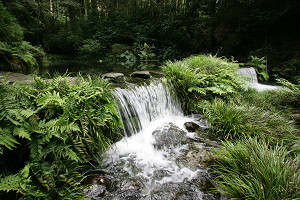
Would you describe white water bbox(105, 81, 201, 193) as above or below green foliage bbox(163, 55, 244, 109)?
below

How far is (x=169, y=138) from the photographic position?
3963 mm

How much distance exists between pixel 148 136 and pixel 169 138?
25.2 inches

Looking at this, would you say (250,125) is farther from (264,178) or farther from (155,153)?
(155,153)

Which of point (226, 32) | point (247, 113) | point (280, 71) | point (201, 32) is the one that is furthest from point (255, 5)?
point (247, 113)

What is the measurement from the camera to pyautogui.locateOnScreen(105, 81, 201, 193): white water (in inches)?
117

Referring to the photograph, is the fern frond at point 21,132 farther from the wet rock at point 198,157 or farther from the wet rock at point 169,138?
the wet rock at point 198,157

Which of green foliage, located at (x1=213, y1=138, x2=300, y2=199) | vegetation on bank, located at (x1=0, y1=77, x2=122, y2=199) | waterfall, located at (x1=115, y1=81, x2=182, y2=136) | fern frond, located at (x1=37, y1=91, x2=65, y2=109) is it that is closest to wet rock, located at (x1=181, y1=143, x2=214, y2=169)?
green foliage, located at (x1=213, y1=138, x2=300, y2=199)

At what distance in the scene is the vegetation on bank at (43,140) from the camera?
1790 mm

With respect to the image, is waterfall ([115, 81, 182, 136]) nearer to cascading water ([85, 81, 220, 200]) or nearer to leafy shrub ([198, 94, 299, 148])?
cascading water ([85, 81, 220, 200])

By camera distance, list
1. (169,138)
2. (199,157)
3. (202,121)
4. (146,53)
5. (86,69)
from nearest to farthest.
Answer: (199,157) → (169,138) → (202,121) → (86,69) → (146,53)

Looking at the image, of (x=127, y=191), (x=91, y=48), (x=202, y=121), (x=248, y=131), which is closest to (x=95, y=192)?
(x=127, y=191)

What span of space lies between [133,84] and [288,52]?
35.9 ft

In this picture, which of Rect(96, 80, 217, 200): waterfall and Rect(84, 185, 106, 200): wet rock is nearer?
Rect(84, 185, 106, 200): wet rock

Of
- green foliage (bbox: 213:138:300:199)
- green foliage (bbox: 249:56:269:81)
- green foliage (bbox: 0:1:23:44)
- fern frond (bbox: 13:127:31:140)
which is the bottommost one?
green foliage (bbox: 213:138:300:199)
